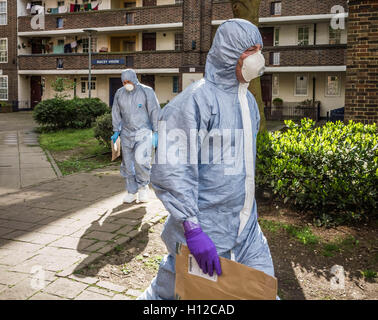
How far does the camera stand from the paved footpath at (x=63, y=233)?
3410 mm

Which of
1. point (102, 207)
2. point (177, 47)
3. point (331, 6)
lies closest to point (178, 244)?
point (102, 207)

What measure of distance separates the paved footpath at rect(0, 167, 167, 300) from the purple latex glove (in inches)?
58.5

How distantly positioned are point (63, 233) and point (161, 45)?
25.6 meters

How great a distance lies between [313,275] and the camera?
386 centimetres

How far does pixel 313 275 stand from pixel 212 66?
2427mm

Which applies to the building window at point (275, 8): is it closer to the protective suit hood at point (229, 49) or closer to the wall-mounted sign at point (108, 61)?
the wall-mounted sign at point (108, 61)

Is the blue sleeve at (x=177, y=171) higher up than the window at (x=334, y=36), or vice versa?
the window at (x=334, y=36)

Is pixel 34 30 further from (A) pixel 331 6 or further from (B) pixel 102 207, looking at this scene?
(B) pixel 102 207

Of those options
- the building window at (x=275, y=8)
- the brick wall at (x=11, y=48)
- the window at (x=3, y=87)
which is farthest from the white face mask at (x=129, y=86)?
the window at (x=3, y=87)

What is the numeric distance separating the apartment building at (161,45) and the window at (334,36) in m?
0.05

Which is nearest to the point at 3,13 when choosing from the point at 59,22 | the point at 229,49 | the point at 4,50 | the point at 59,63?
the point at 4,50

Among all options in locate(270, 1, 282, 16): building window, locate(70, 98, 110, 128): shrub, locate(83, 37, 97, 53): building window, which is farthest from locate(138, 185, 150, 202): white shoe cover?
locate(83, 37, 97, 53): building window

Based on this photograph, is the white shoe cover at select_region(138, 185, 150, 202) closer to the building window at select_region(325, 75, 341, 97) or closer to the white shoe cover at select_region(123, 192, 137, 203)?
the white shoe cover at select_region(123, 192, 137, 203)
